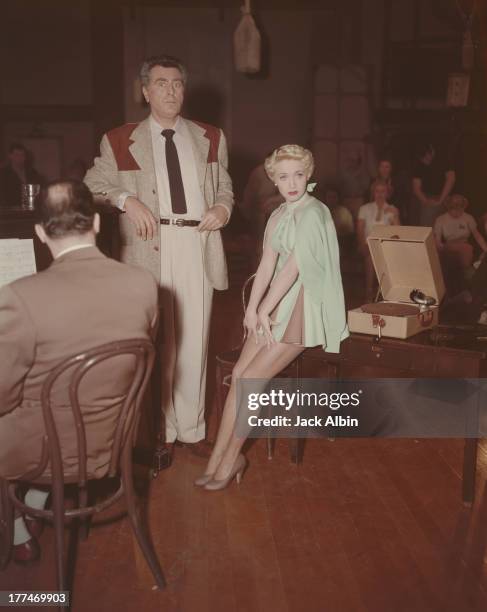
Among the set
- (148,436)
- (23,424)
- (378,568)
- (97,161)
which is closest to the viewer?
(23,424)

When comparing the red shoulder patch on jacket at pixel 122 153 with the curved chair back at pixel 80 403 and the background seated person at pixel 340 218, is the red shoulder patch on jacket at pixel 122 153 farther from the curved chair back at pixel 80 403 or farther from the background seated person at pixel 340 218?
the background seated person at pixel 340 218

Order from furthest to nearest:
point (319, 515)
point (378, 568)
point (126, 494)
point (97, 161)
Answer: point (97, 161)
point (319, 515)
point (378, 568)
point (126, 494)

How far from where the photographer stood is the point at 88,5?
8812 millimetres

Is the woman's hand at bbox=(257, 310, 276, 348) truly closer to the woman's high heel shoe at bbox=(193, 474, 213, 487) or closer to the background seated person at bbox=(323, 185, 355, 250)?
the woman's high heel shoe at bbox=(193, 474, 213, 487)

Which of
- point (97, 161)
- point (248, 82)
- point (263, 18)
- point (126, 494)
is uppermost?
point (263, 18)

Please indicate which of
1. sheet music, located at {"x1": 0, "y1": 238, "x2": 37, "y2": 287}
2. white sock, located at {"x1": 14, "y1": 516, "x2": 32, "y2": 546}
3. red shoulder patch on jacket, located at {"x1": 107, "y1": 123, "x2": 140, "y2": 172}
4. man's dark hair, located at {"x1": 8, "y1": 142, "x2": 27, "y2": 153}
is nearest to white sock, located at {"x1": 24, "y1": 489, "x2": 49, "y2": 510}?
white sock, located at {"x1": 14, "y1": 516, "x2": 32, "y2": 546}

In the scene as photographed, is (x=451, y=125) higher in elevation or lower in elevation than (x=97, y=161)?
higher

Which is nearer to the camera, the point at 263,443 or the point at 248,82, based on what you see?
the point at 263,443

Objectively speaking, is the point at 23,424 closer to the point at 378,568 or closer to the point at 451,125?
the point at 378,568

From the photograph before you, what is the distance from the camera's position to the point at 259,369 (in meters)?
2.94

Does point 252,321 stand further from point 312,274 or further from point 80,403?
point 80,403

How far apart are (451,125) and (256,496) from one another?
24.0 feet

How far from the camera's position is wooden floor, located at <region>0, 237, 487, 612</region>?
7.34ft

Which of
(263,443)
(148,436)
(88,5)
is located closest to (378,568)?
(263,443)
